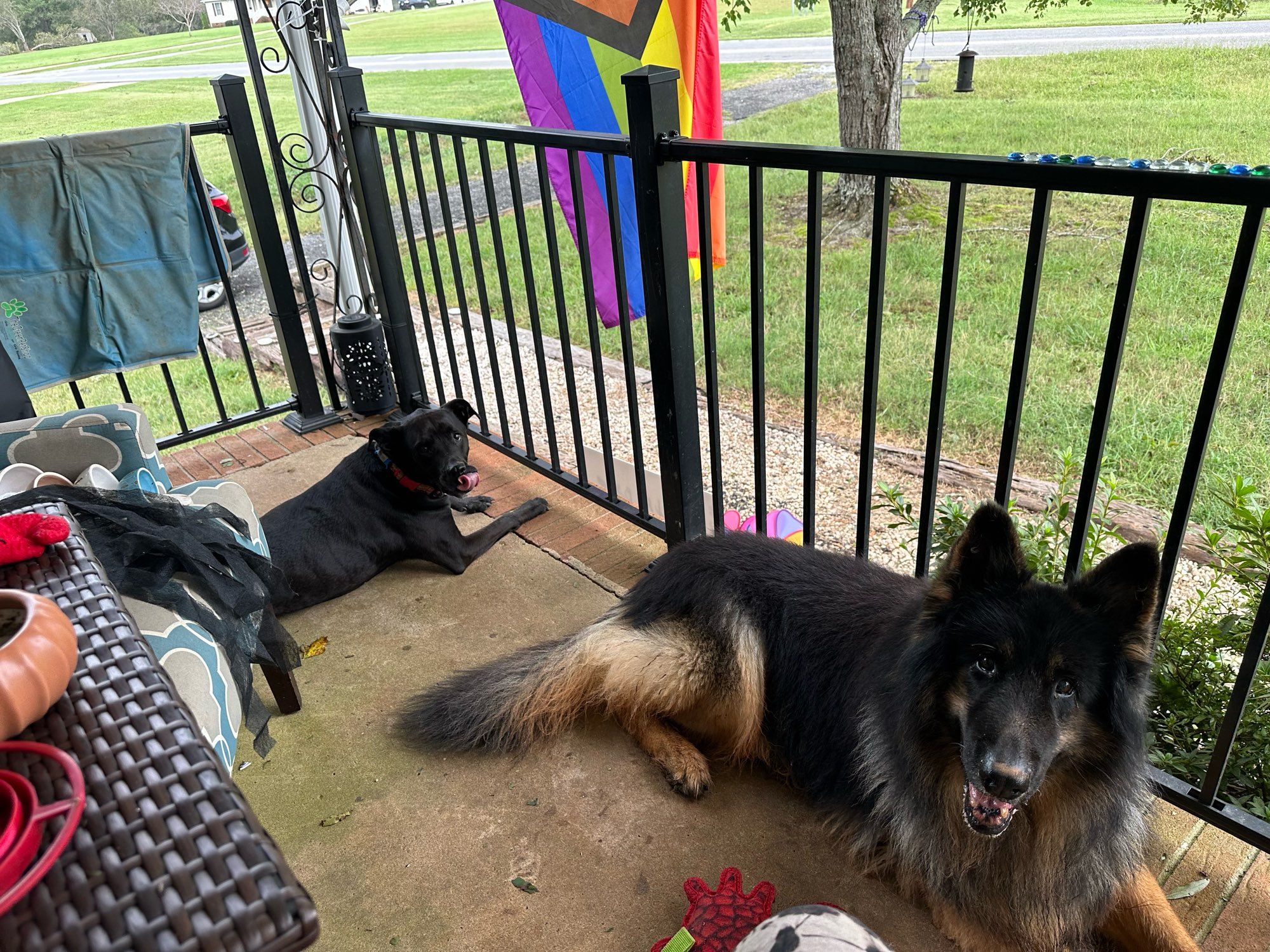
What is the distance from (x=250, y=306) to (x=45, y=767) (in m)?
8.36

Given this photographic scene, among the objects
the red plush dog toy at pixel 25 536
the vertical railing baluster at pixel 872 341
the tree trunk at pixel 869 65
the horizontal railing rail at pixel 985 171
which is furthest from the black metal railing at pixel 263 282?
the tree trunk at pixel 869 65

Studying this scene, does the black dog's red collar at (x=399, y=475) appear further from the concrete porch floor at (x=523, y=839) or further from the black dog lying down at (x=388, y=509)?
the concrete porch floor at (x=523, y=839)

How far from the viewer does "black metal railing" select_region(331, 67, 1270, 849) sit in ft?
5.15

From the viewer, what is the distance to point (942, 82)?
12797mm

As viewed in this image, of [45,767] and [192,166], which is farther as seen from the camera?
[192,166]

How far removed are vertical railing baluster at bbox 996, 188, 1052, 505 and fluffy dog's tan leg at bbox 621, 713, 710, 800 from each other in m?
0.98

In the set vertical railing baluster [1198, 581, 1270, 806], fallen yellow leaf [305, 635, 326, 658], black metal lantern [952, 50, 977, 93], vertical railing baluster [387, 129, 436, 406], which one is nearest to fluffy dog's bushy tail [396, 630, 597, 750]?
fallen yellow leaf [305, 635, 326, 658]

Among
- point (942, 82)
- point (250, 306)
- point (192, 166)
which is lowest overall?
point (250, 306)

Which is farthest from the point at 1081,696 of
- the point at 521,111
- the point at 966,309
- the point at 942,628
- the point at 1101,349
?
the point at 521,111

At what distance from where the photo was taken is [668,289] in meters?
2.41

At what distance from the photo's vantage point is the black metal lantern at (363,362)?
13.0 ft

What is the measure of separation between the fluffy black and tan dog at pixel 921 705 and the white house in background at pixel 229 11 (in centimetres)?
297

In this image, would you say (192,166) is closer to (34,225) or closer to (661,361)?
(34,225)

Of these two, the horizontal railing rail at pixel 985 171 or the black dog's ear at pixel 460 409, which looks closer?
the horizontal railing rail at pixel 985 171
